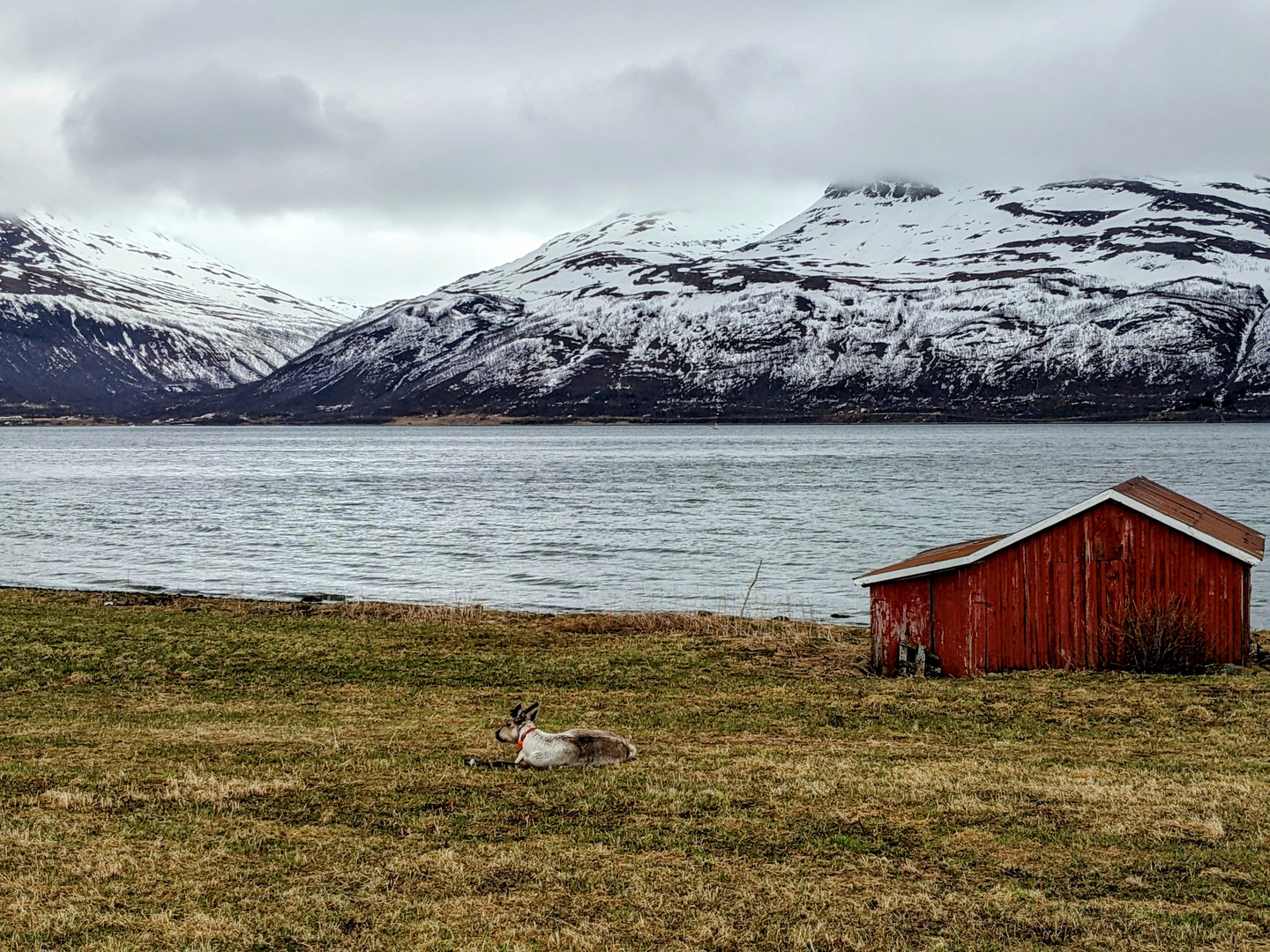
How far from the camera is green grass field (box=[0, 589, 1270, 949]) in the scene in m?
9.63

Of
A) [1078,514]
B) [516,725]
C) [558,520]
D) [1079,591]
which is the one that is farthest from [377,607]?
[558,520]

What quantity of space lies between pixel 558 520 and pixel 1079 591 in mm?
51462

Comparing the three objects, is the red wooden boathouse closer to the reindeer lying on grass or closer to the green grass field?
the green grass field

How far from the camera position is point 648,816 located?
12648mm

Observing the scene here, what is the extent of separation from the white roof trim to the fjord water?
48.1 feet

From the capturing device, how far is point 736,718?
19.8 meters

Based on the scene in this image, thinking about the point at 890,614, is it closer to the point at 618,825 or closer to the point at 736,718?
the point at 736,718

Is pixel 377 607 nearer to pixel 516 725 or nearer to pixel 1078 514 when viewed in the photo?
pixel 1078 514

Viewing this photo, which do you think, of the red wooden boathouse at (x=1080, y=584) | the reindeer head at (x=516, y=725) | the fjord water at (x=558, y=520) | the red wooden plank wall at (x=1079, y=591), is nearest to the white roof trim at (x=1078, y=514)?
the red wooden boathouse at (x=1080, y=584)

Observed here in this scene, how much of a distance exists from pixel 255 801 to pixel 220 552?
160 ft

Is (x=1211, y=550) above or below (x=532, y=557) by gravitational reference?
above

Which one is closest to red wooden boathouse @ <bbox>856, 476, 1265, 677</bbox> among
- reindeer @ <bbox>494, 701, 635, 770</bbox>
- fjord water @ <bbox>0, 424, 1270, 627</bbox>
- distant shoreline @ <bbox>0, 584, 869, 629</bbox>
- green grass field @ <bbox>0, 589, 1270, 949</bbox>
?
green grass field @ <bbox>0, 589, 1270, 949</bbox>

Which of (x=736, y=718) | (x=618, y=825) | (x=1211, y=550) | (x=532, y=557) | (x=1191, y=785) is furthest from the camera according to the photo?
(x=532, y=557)

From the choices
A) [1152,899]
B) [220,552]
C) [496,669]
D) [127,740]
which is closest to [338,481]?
[220,552]
